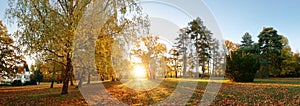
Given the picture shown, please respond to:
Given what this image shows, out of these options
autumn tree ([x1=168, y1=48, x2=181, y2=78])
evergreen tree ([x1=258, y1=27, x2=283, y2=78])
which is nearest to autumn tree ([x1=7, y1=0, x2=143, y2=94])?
evergreen tree ([x1=258, y1=27, x2=283, y2=78])

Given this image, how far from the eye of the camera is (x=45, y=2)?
10227 mm

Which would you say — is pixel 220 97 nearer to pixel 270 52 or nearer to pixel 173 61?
pixel 270 52

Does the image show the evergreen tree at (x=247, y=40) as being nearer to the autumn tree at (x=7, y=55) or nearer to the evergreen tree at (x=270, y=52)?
the evergreen tree at (x=270, y=52)

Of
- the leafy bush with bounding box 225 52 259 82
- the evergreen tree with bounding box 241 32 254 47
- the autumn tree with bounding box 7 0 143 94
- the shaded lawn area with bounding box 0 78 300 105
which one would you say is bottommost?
the shaded lawn area with bounding box 0 78 300 105

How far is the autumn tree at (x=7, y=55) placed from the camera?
21.3 m

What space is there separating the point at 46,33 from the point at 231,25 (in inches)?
552

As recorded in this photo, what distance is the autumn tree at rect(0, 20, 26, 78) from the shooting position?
838 inches

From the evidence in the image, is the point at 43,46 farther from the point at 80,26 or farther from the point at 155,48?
the point at 155,48

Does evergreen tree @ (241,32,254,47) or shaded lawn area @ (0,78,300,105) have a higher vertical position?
evergreen tree @ (241,32,254,47)

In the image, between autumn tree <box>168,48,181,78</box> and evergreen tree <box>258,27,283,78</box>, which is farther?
autumn tree <box>168,48,181,78</box>

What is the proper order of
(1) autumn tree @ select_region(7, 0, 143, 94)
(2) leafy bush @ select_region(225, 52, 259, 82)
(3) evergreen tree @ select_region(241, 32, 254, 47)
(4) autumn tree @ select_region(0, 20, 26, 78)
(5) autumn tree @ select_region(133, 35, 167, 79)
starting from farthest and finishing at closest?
(3) evergreen tree @ select_region(241, 32, 254, 47) < (5) autumn tree @ select_region(133, 35, 167, 79) < (4) autumn tree @ select_region(0, 20, 26, 78) < (2) leafy bush @ select_region(225, 52, 259, 82) < (1) autumn tree @ select_region(7, 0, 143, 94)

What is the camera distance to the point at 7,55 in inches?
851

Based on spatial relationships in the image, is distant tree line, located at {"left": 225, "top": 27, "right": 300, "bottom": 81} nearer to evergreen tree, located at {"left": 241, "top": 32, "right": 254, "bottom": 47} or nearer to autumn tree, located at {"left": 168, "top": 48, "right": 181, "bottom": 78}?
evergreen tree, located at {"left": 241, "top": 32, "right": 254, "bottom": 47}

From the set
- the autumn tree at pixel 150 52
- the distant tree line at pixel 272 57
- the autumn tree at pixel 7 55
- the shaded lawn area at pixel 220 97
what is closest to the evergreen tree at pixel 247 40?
the distant tree line at pixel 272 57
